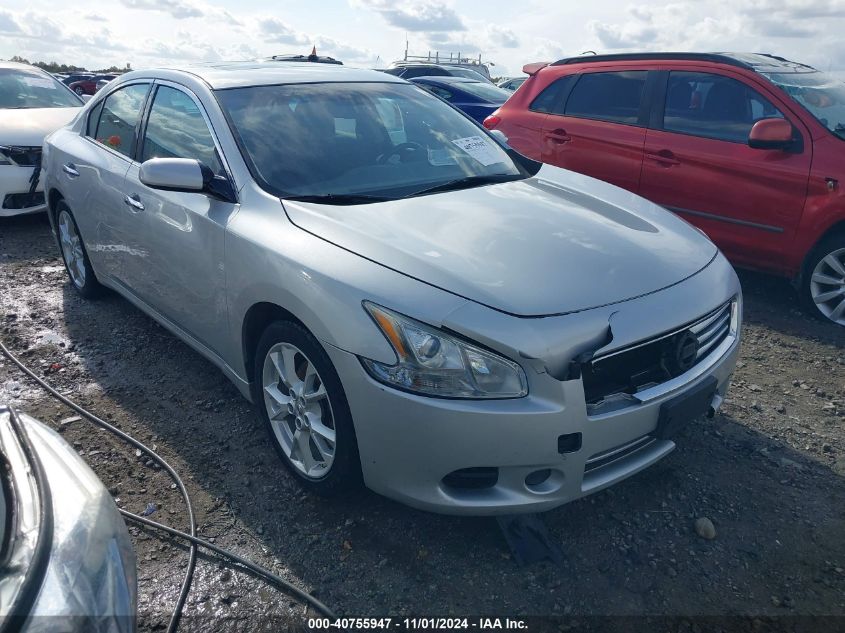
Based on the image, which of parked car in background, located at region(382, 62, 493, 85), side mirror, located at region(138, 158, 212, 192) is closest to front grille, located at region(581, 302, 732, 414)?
side mirror, located at region(138, 158, 212, 192)

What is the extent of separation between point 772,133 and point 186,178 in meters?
3.71

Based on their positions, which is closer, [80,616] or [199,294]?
[80,616]

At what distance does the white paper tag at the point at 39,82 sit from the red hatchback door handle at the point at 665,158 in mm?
7033

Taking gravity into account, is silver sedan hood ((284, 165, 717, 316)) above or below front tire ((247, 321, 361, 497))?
above

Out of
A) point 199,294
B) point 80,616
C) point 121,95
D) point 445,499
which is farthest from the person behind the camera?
point 121,95

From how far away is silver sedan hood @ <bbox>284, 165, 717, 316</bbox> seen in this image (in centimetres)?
230

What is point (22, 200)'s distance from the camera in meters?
6.55

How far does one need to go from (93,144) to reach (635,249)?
11.1ft

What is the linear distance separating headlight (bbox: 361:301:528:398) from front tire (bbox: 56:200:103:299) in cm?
318

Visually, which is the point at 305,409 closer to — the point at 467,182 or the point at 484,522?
the point at 484,522

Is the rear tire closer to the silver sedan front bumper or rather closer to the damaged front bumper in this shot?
the damaged front bumper

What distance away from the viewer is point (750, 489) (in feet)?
9.35

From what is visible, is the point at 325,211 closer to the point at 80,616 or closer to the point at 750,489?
the point at 80,616

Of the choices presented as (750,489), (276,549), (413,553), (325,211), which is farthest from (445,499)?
(750,489)
